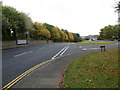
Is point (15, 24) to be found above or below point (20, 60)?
above

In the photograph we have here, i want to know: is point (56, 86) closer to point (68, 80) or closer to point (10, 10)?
point (68, 80)

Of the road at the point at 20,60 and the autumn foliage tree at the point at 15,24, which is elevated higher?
the autumn foliage tree at the point at 15,24

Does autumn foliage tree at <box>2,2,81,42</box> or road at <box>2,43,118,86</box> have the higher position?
autumn foliage tree at <box>2,2,81,42</box>

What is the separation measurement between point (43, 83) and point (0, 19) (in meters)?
21.8

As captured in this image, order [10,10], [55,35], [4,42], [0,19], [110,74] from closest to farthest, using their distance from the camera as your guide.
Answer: [110,74]
[0,19]
[4,42]
[10,10]
[55,35]

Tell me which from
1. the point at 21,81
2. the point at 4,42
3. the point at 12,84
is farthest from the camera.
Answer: the point at 4,42

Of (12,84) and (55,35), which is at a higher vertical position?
(55,35)

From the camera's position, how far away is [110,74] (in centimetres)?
757

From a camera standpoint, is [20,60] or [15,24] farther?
[15,24]

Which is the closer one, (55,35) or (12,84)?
(12,84)

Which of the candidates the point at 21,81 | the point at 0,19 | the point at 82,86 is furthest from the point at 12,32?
the point at 82,86

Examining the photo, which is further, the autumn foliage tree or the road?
the autumn foliage tree

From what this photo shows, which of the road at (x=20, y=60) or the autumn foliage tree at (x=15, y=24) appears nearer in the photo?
the road at (x=20, y=60)

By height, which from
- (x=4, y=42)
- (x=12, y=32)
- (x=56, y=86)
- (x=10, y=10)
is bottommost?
(x=56, y=86)
